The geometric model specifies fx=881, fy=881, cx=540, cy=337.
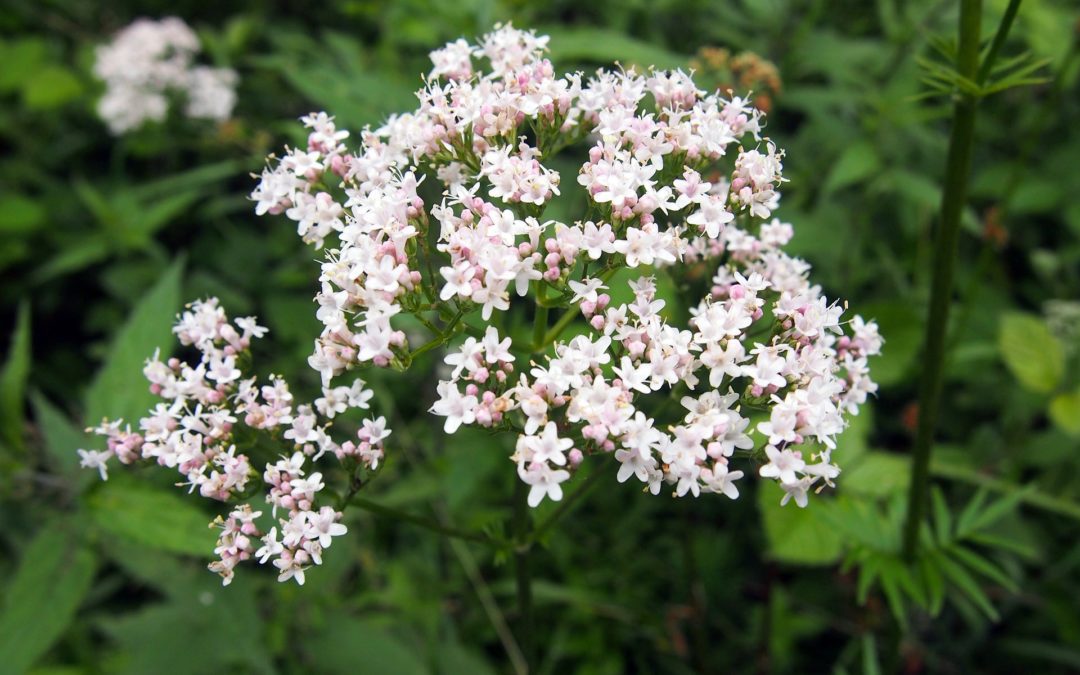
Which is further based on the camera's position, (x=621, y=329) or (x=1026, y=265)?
(x=1026, y=265)

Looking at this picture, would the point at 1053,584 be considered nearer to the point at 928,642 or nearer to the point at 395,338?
the point at 928,642

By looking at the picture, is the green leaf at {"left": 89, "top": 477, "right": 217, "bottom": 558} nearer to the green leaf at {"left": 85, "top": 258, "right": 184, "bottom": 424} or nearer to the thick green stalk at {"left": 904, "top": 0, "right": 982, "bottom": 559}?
the green leaf at {"left": 85, "top": 258, "right": 184, "bottom": 424}

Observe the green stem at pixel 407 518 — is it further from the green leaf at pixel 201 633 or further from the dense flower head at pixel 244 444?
the green leaf at pixel 201 633

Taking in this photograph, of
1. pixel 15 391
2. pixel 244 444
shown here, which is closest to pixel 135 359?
pixel 15 391

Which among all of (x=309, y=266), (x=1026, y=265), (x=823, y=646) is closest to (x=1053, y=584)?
(x=823, y=646)

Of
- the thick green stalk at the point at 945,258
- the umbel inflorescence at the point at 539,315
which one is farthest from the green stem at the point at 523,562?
the thick green stalk at the point at 945,258

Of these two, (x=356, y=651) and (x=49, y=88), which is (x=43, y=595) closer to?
(x=356, y=651)

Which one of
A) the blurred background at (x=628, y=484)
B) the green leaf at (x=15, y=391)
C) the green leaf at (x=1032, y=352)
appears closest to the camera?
the blurred background at (x=628, y=484)
